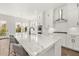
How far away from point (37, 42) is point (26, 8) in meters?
0.63

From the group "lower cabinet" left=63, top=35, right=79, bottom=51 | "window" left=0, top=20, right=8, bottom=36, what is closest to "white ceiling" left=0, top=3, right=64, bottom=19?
"window" left=0, top=20, right=8, bottom=36

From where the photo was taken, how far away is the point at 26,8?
7.20 ft

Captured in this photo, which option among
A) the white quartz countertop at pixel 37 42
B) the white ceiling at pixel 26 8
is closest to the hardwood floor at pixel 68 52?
the white quartz countertop at pixel 37 42

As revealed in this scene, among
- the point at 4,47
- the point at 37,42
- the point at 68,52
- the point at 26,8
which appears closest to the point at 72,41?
the point at 68,52

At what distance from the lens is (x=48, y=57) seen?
2207 millimetres

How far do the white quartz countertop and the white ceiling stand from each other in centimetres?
40

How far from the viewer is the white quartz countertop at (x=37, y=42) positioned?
208 centimetres

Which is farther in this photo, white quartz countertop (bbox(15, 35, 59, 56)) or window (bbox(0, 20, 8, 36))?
window (bbox(0, 20, 8, 36))

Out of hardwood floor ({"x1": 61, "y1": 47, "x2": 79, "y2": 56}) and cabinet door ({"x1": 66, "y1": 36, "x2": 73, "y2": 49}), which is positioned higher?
cabinet door ({"x1": 66, "y1": 36, "x2": 73, "y2": 49})

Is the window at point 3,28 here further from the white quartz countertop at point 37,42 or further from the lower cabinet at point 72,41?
the lower cabinet at point 72,41

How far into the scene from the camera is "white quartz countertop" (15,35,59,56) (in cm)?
208

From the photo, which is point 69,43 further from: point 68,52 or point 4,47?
point 4,47

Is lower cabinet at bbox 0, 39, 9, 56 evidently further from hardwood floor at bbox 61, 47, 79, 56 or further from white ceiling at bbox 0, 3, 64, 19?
hardwood floor at bbox 61, 47, 79, 56

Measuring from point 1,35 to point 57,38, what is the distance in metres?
0.98
